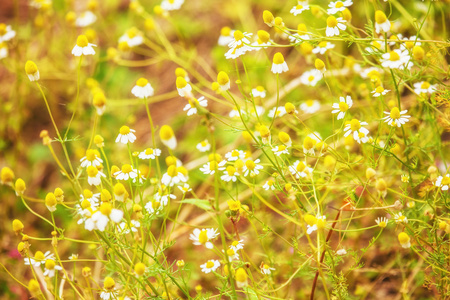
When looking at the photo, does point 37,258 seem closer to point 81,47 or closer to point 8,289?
point 81,47

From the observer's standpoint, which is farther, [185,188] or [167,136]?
[185,188]

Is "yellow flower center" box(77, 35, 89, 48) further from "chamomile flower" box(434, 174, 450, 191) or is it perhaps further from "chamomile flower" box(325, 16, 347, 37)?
"chamomile flower" box(434, 174, 450, 191)

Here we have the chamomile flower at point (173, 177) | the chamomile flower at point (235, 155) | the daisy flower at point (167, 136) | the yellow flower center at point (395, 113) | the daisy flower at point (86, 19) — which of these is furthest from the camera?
the daisy flower at point (86, 19)

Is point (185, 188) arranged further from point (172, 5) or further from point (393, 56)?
point (172, 5)

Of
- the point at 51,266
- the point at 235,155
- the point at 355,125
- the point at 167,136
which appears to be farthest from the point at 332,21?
the point at 51,266

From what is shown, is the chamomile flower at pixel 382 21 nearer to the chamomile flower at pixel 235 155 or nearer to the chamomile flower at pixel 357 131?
the chamomile flower at pixel 357 131

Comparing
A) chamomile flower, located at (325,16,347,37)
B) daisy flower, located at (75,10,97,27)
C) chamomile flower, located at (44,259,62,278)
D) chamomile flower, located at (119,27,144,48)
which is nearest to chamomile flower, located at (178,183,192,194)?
chamomile flower, located at (44,259,62,278)

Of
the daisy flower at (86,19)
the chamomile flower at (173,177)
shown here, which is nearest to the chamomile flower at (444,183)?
the chamomile flower at (173,177)

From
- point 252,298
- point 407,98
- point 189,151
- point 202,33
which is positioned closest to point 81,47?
point 252,298
